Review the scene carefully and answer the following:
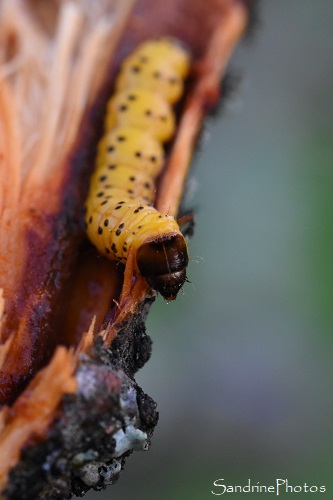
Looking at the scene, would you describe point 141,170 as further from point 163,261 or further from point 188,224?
point 163,261

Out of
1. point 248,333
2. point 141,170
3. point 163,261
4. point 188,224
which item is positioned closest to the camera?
point 163,261

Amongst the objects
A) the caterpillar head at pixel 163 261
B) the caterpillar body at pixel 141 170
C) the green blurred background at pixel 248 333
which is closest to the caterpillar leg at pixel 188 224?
the caterpillar body at pixel 141 170

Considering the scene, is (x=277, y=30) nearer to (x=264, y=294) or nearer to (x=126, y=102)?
(x=264, y=294)

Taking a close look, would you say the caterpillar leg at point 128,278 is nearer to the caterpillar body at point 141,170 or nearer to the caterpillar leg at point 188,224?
the caterpillar body at point 141,170

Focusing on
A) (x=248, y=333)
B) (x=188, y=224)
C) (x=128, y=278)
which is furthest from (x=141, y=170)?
(x=248, y=333)

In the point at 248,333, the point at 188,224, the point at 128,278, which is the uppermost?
the point at 188,224

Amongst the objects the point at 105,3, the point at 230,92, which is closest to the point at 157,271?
the point at 230,92

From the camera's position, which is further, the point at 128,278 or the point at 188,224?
the point at 188,224

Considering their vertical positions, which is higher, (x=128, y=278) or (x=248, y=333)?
(x=128, y=278)

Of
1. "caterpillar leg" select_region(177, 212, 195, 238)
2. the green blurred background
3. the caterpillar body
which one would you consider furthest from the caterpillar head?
the green blurred background
